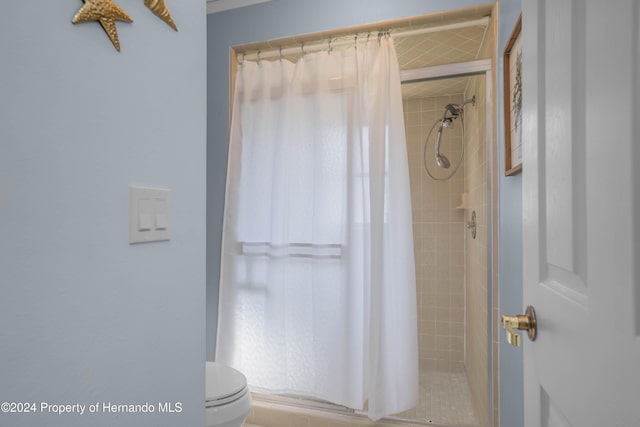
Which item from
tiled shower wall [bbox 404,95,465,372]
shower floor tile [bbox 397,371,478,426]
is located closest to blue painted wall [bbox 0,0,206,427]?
shower floor tile [bbox 397,371,478,426]

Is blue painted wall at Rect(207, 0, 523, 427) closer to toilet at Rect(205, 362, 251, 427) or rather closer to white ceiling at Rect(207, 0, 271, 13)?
white ceiling at Rect(207, 0, 271, 13)

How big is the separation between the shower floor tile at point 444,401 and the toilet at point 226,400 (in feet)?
3.46

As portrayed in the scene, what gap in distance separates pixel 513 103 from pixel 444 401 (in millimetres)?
1803

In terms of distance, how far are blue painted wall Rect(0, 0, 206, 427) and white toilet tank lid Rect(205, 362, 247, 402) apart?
0.42 metres

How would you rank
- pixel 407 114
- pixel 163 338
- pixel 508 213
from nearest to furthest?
pixel 163 338, pixel 508 213, pixel 407 114

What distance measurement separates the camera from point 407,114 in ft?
10.1

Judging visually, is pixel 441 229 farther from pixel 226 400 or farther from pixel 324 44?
pixel 226 400

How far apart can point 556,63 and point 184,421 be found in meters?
0.99

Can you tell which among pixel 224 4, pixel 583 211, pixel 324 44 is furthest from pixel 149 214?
pixel 224 4

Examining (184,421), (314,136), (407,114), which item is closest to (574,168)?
(184,421)

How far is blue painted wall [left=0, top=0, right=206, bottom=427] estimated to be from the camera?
0.52 m

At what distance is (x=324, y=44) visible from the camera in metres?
2.01

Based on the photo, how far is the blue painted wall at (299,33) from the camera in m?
1.49

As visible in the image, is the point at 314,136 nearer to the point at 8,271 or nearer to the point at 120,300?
the point at 120,300
